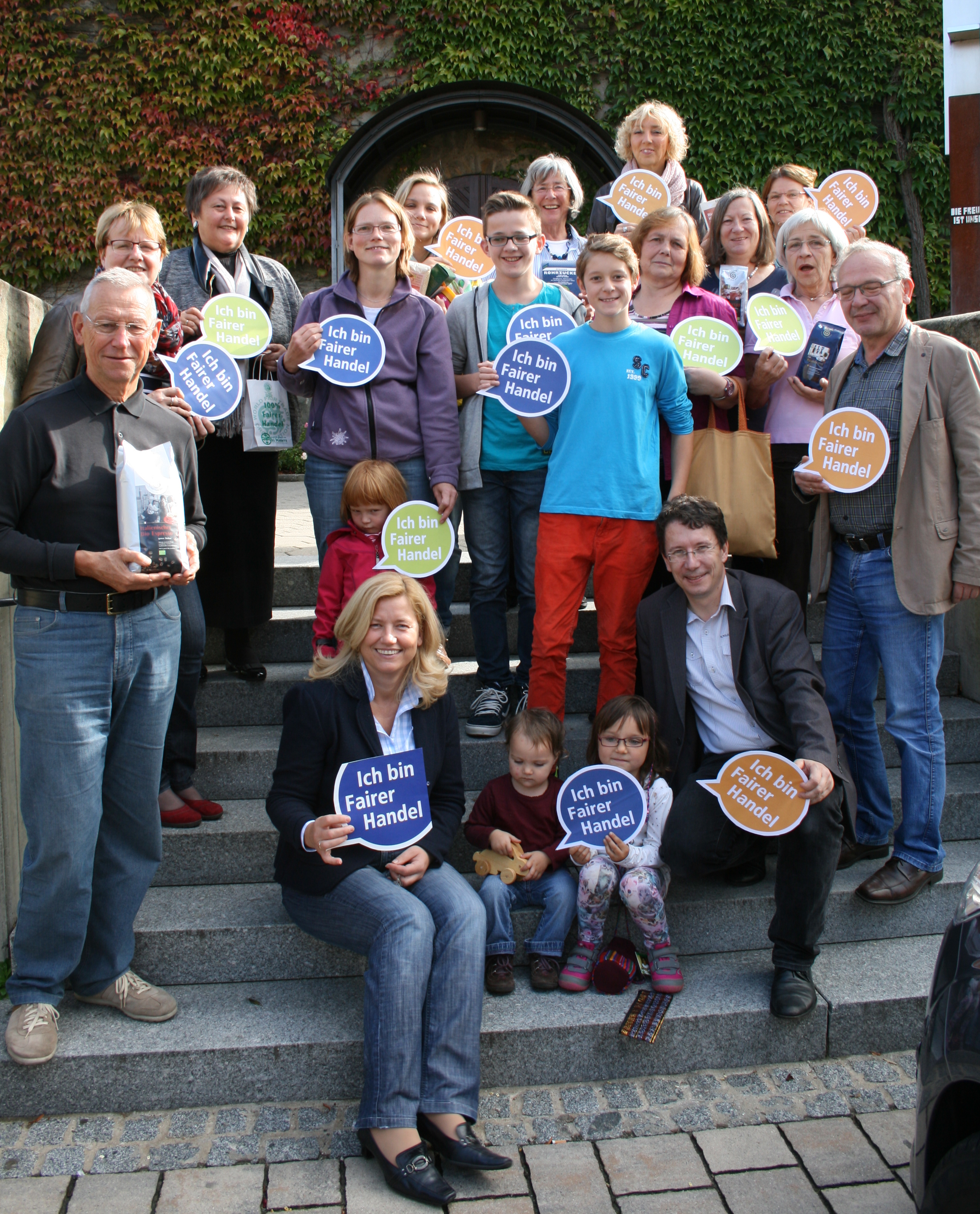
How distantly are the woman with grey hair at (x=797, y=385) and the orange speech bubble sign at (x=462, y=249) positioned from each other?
1393 millimetres

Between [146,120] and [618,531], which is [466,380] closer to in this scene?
[618,531]

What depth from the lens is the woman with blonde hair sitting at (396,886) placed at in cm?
255

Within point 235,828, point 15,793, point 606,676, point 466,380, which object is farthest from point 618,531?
point 15,793

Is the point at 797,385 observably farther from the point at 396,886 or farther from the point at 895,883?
the point at 396,886

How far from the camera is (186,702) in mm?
3531

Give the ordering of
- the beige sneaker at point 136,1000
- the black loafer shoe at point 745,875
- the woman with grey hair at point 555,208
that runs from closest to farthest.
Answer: the beige sneaker at point 136,1000 → the black loafer shoe at point 745,875 → the woman with grey hair at point 555,208

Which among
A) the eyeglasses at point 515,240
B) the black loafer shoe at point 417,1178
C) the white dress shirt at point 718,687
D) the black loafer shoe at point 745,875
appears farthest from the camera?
the eyeglasses at point 515,240

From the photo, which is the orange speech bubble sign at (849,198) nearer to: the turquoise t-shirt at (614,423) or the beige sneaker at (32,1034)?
the turquoise t-shirt at (614,423)

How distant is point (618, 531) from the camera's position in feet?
11.8

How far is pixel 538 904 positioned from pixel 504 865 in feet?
0.64

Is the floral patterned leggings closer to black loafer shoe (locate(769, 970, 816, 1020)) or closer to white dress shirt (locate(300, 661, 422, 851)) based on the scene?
black loafer shoe (locate(769, 970, 816, 1020))

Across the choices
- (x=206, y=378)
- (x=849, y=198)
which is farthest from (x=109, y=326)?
(x=849, y=198)

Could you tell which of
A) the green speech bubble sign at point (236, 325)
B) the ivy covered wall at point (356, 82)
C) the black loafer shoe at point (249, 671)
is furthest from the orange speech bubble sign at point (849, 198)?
the ivy covered wall at point (356, 82)

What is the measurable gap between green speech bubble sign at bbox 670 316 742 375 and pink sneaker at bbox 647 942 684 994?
2014 millimetres
